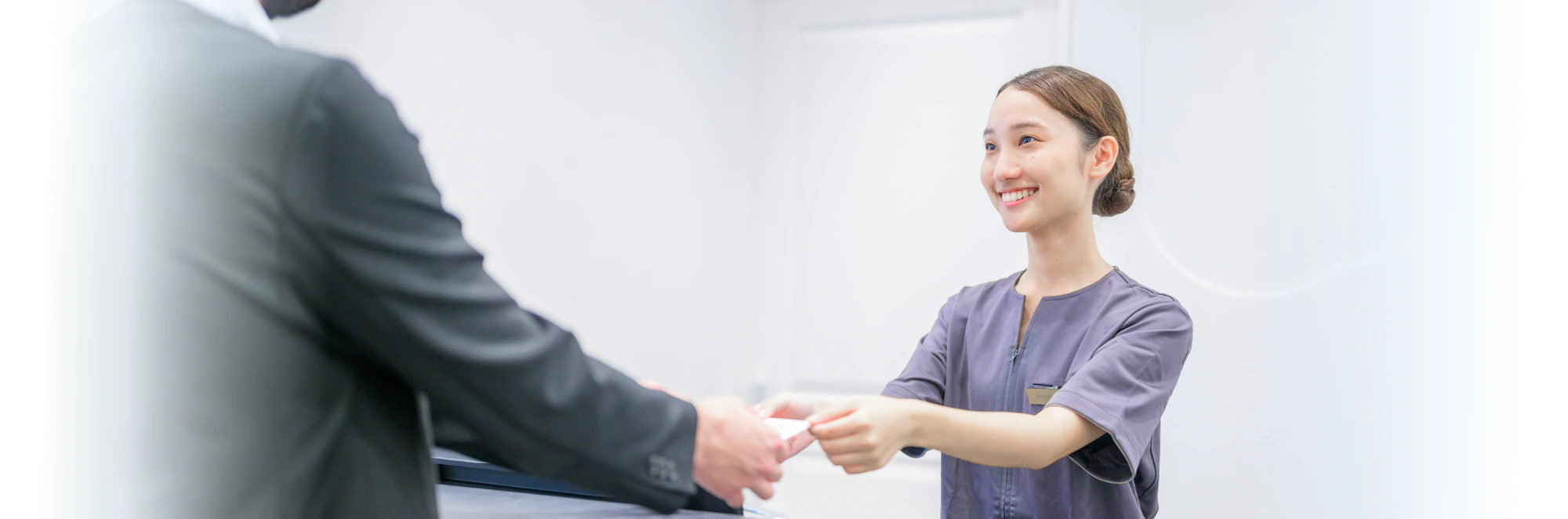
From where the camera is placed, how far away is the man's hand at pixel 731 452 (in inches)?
31.0

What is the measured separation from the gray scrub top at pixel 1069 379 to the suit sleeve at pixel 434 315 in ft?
1.68

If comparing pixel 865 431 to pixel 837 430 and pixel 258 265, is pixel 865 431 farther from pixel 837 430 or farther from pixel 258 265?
pixel 258 265

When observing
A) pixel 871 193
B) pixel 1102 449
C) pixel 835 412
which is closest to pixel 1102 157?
pixel 1102 449

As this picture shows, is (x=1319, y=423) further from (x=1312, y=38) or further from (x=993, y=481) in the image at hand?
(x=993, y=481)

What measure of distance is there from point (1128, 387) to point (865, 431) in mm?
295

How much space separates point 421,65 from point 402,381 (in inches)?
39.6

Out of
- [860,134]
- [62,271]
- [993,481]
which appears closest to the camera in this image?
[62,271]

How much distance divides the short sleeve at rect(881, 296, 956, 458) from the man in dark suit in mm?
681

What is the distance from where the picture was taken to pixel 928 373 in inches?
49.1

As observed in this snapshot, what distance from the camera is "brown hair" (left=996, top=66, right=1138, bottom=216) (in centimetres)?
117

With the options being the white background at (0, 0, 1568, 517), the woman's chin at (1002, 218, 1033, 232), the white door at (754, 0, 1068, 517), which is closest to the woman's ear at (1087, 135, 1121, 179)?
the woman's chin at (1002, 218, 1033, 232)

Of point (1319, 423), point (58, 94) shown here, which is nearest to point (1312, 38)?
point (1319, 423)

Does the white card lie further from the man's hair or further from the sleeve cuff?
the man's hair

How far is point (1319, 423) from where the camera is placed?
1.99 m
